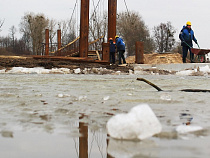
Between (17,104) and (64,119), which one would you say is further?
(17,104)

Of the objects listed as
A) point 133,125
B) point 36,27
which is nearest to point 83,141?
point 133,125

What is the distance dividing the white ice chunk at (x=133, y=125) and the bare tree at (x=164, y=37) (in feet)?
145

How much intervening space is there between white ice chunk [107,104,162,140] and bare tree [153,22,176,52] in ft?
145

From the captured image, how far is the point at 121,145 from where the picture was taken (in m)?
1.12

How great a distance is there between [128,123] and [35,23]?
55.1 meters

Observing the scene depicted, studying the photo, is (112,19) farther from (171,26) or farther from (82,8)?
(171,26)

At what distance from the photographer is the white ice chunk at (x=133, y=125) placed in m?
1.13

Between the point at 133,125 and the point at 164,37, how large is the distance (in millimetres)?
46074

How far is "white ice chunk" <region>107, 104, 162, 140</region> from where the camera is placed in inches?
44.5

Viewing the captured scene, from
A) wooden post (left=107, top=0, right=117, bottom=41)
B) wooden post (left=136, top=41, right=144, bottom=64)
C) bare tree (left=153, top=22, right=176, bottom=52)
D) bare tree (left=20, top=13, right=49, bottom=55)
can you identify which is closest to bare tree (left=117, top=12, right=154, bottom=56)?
bare tree (left=153, top=22, right=176, bottom=52)

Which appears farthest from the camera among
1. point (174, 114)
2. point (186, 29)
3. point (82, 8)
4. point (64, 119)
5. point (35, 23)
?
point (35, 23)

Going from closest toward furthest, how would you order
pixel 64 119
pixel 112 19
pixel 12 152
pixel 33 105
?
pixel 12 152, pixel 64 119, pixel 33 105, pixel 112 19

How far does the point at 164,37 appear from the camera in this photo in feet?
151

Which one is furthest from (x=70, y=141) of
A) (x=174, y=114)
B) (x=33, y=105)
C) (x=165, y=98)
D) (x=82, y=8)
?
(x=82, y=8)
